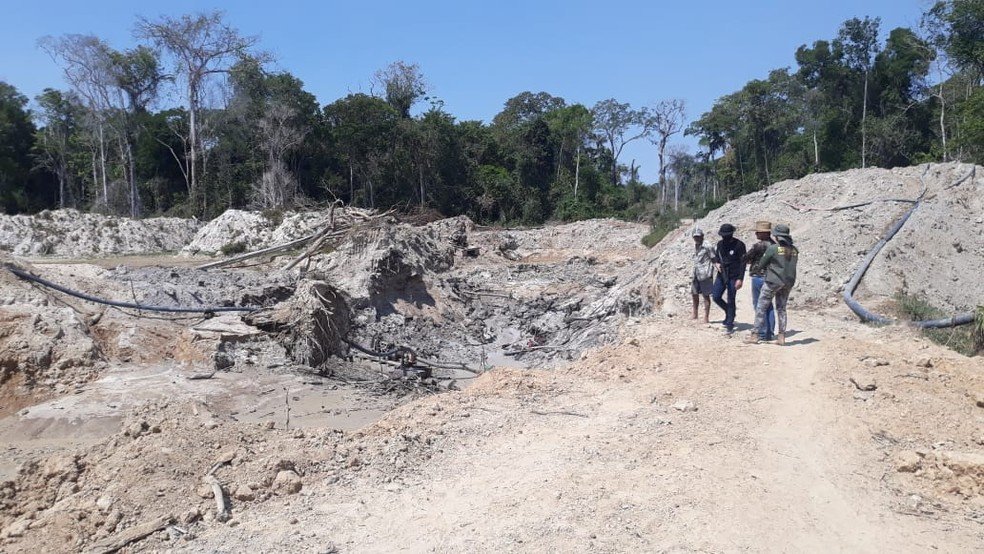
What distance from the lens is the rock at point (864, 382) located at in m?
6.18

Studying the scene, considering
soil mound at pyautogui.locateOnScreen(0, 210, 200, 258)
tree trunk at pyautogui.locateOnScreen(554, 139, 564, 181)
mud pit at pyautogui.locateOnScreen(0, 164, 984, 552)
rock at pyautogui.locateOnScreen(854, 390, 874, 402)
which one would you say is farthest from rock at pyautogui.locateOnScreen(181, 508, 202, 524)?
tree trunk at pyautogui.locateOnScreen(554, 139, 564, 181)

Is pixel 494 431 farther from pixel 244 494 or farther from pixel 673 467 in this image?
pixel 244 494

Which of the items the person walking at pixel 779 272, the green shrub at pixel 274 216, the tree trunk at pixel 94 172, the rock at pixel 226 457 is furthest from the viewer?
the tree trunk at pixel 94 172

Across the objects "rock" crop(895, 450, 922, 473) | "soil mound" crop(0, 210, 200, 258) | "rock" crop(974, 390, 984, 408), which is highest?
"soil mound" crop(0, 210, 200, 258)

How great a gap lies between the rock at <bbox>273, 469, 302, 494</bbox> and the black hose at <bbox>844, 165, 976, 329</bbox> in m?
7.52

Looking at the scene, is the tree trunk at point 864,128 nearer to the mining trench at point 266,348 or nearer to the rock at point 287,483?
the mining trench at point 266,348

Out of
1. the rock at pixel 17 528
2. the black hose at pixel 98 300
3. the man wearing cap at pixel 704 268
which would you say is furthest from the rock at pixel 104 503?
the man wearing cap at pixel 704 268

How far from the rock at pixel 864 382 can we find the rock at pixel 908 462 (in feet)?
4.01

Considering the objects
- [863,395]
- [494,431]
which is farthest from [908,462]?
[494,431]

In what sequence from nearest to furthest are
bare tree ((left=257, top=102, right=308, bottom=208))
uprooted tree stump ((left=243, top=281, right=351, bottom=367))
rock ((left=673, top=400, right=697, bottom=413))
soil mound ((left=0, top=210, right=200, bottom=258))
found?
rock ((left=673, top=400, right=697, bottom=413)) < uprooted tree stump ((left=243, top=281, right=351, bottom=367)) < soil mound ((left=0, top=210, right=200, bottom=258)) < bare tree ((left=257, top=102, right=308, bottom=208))

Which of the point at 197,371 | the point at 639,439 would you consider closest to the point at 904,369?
the point at 639,439

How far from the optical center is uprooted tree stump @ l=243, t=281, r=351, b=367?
10.2 m

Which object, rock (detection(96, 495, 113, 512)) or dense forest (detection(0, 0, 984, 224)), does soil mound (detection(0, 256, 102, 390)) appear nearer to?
rock (detection(96, 495, 113, 512))

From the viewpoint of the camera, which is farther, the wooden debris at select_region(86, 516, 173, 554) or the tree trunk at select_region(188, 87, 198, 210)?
the tree trunk at select_region(188, 87, 198, 210)
